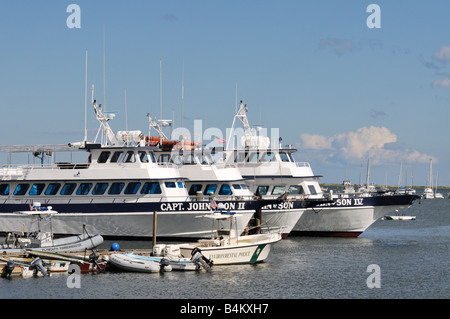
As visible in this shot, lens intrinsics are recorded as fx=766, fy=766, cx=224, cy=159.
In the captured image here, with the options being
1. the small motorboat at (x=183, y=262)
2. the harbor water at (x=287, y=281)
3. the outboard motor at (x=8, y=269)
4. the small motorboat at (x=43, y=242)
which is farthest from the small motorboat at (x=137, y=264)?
the outboard motor at (x=8, y=269)

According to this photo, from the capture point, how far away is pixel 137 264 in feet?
113

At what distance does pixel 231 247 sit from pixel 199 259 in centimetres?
205

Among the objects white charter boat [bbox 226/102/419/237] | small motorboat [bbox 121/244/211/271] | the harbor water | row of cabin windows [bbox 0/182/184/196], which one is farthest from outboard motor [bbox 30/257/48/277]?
white charter boat [bbox 226/102/419/237]

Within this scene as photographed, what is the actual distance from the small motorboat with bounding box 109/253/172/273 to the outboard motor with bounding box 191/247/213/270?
116cm

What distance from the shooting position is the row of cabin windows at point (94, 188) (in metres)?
44.3

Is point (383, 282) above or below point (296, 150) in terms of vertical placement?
below

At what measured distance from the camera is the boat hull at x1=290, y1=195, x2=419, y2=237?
49.5 meters

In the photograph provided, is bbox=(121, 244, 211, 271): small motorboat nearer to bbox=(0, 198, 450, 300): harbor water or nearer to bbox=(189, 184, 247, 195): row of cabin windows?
bbox=(0, 198, 450, 300): harbor water

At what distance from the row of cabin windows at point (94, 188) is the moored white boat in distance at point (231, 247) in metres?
7.59

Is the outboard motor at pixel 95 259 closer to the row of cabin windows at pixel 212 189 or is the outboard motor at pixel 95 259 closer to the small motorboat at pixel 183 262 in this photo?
the small motorboat at pixel 183 262

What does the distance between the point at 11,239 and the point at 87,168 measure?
27.2 ft
